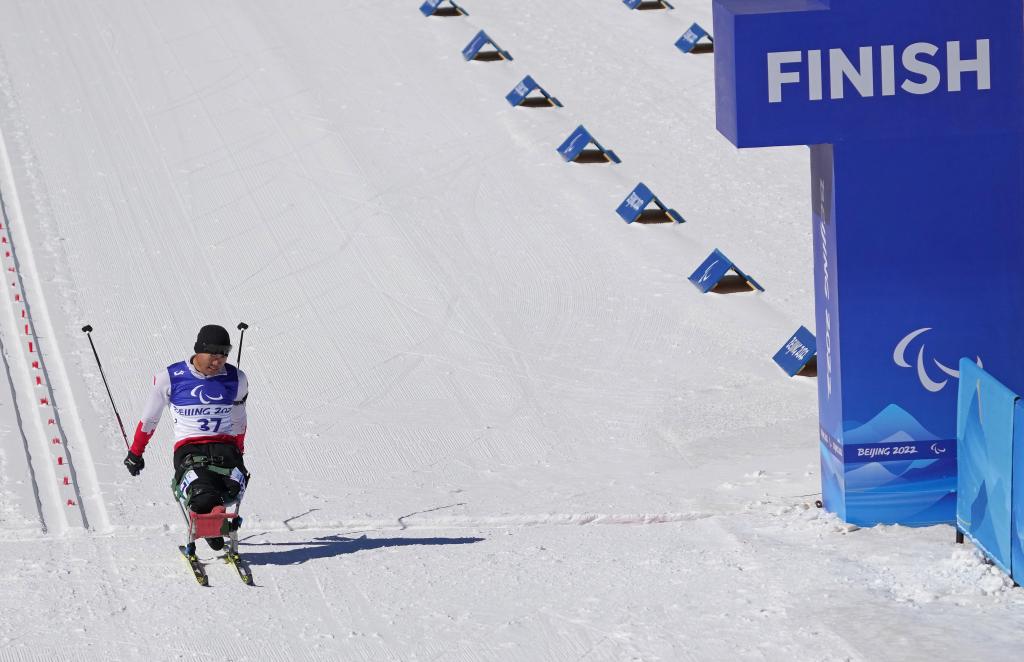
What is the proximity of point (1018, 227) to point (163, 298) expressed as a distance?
28.3ft

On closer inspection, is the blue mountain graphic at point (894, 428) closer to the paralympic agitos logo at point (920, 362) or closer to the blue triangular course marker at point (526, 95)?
the paralympic agitos logo at point (920, 362)

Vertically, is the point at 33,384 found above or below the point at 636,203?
above

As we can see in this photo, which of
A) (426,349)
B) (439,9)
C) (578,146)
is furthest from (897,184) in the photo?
(439,9)

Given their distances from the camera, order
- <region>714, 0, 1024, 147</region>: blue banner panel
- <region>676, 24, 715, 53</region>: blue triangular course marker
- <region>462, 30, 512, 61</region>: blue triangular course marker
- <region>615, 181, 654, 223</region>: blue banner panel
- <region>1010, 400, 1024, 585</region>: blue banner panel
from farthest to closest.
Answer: <region>676, 24, 715, 53</region>: blue triangular course marker
<region>462, 30, 512, 61</region>: blue triangular course marker
<region>615, 181, 654, 223</region>: blue banner panel
<region>714, 0, 1024, 147</region>: blue banner panel
<region>1010, 400, 1024, 585</region>: blue banner panel

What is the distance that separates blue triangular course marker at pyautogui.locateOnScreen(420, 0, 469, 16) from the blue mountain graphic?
15163 mm

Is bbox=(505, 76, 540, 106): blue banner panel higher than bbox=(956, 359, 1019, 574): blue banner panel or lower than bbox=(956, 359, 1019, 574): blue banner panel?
lower

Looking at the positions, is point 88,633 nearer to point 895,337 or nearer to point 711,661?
point 711,661

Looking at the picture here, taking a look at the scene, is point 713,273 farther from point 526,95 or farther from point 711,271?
point 526,95

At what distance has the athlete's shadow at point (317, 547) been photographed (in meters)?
9.12

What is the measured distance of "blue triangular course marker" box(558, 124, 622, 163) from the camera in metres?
18.4

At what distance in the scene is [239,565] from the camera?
8758mm

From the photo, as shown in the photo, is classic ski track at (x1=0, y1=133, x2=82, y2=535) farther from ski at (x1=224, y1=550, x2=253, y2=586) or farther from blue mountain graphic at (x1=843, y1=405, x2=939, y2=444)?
blue mountain graphic at (x1=843, y1=405, x2=939, y2=444)

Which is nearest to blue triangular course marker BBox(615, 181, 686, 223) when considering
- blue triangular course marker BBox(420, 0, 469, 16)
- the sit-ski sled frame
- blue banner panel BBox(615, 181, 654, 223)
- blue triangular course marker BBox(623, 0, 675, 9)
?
blue banner panel BBox(615, 181, 654, 223)

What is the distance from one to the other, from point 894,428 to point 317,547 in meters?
3.39
